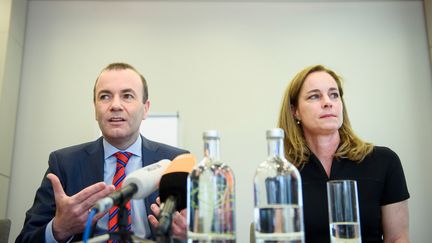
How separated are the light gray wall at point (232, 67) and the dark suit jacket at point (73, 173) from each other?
1.59 meters

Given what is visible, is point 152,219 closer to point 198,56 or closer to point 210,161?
point 210,161

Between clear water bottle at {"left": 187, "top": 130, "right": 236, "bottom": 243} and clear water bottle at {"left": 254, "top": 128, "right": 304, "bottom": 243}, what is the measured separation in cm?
6

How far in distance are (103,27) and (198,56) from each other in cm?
90

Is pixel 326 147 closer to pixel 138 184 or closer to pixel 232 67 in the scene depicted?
pixel 138 184

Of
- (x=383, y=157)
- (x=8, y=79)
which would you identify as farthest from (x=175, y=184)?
(x=8, y=79)

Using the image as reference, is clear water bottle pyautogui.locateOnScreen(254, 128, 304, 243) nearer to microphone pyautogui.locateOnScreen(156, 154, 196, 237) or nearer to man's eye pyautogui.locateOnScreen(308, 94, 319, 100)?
microphone pyautogui.locateOnScreen(156, 154, 196, 237)

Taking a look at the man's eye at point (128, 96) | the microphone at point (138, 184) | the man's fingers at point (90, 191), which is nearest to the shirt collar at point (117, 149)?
the man's eye at point (128, 96)

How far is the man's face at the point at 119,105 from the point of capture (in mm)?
1679

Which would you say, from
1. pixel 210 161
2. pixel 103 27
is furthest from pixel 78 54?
pixel 210 161

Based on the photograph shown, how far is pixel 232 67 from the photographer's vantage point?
3.59m

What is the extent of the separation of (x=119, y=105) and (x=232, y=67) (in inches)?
80.0

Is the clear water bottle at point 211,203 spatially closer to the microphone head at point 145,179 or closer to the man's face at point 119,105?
the microphone head at point 145,179

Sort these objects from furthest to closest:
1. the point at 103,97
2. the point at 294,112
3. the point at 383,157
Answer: the point at 294,112 → the point at 103,97 → the point at 383,157

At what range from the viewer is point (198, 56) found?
360 centimetres
